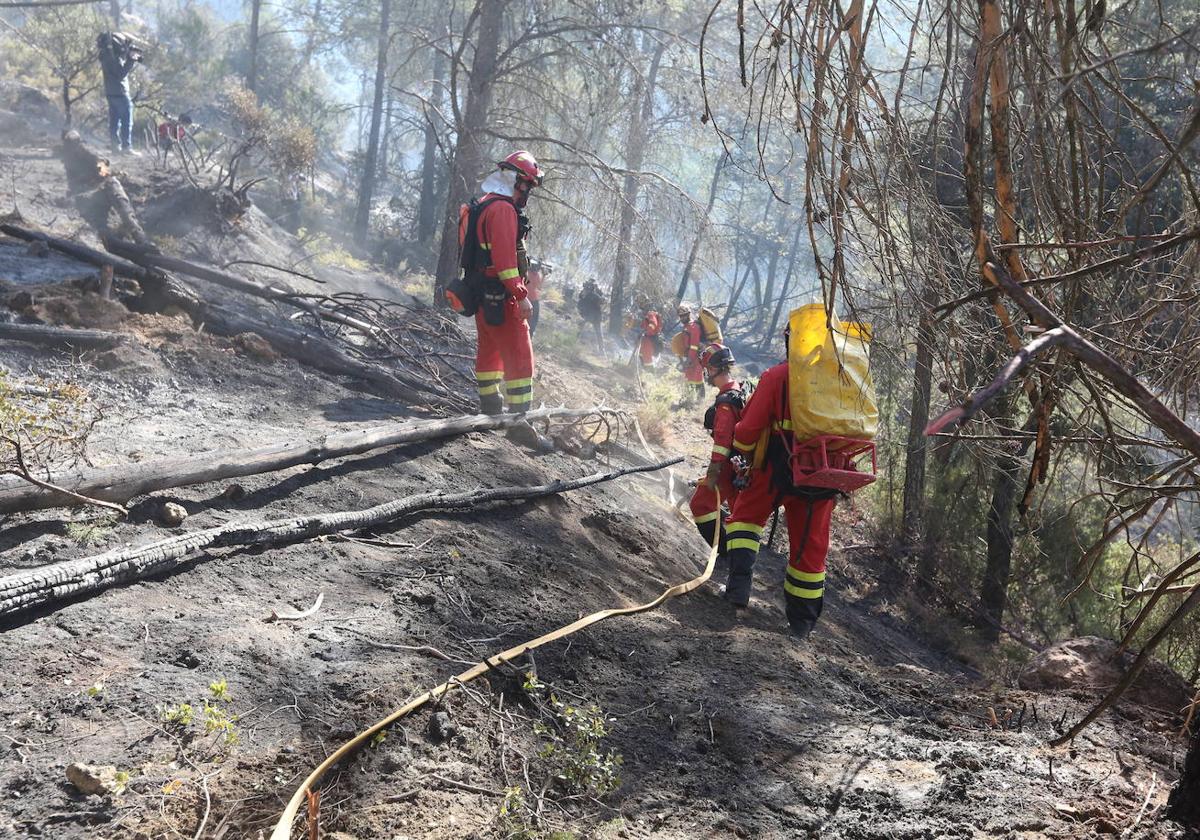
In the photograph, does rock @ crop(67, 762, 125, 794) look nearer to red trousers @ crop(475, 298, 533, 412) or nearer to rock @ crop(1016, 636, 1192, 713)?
rock @ crop(1016, 636, 1192, 713)

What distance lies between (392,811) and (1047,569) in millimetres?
7738

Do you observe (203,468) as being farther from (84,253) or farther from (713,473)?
(84,253)

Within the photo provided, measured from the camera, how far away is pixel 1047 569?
836cm

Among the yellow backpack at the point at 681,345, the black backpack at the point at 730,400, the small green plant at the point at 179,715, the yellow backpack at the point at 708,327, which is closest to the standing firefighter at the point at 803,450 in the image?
the black backpack at the point at 730,400

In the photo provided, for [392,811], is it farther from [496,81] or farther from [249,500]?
[496,81]

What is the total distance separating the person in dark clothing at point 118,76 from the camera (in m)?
15.2

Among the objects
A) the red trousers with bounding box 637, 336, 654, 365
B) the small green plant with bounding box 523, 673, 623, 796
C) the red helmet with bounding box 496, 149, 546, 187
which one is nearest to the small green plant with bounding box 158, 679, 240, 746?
the small green plant with bounding box 523, 673, 623, 796

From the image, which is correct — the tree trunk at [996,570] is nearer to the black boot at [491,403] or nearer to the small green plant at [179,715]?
the black boot at [491,403]

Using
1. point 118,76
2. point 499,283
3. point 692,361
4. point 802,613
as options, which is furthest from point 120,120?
point 802,613

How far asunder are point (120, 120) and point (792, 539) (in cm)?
1745

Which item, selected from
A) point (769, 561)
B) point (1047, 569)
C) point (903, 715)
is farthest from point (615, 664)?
point (1047, 569)

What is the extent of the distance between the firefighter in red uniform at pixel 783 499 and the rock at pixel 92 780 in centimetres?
352

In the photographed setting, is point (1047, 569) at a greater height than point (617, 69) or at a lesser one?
lesser

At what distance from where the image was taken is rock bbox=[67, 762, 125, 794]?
2.29 metres
